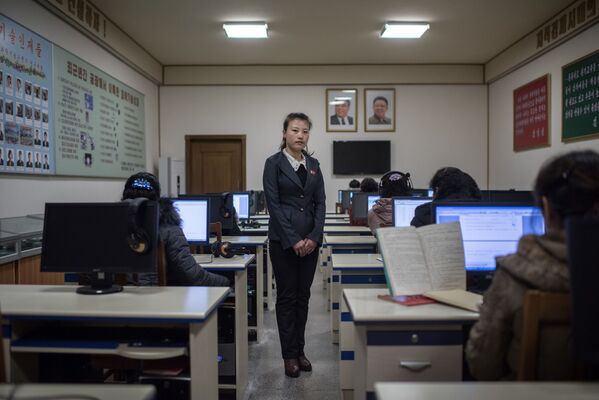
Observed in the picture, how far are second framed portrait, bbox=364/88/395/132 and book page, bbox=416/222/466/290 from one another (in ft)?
22.7

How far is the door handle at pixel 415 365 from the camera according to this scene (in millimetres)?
1546

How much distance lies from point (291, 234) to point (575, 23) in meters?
4.75

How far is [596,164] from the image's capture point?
3.75ft

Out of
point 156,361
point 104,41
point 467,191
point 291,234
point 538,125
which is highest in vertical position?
point 104,41

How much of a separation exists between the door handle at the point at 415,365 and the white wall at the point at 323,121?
706cm

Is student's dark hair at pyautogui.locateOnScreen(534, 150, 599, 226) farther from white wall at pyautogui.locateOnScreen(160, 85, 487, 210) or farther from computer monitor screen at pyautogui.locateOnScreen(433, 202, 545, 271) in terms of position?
white wall at pyautogui.locateOnScreen(160, 85, 487, 210)

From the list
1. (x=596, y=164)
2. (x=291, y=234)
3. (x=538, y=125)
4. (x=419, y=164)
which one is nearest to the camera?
(x=596, y=164)

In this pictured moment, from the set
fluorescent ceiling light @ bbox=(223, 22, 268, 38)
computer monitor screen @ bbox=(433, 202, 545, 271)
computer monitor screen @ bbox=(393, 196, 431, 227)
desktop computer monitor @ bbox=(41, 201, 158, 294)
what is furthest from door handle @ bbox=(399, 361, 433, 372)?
fluorescent ceiling light @ bbox=(223, 22, 268, 38)

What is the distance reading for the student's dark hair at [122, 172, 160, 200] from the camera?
2174 millimetres

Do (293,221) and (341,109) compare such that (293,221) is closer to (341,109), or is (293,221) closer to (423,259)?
(423,259)

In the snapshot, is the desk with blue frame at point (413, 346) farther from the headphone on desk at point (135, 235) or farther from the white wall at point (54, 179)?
the white wall at point (54, 179)

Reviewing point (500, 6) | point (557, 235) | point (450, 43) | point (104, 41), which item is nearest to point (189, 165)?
point (104, 41)

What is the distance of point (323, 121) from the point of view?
8.49m

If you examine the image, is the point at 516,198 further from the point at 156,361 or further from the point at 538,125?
the point at 538,125
